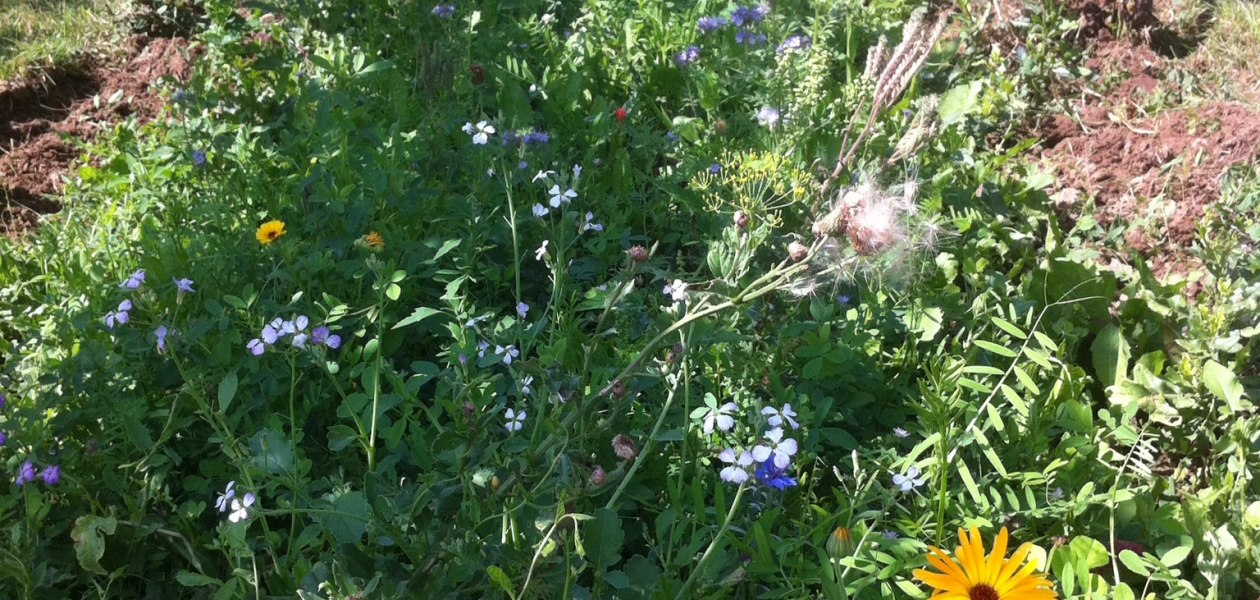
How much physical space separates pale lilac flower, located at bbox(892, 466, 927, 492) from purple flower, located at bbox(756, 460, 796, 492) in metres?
0.25

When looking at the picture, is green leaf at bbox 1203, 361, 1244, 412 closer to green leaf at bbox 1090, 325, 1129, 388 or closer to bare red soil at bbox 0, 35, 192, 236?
green leaf at bbox 1090, 325, 1129, 388

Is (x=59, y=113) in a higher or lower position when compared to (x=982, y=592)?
lower

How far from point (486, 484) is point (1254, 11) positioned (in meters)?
3.94

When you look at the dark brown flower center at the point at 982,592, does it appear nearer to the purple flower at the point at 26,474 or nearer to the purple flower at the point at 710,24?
the purple flower at the point at 26,474

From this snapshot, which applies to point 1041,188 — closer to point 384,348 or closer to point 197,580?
point 384,348

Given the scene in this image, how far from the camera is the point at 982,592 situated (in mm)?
1492

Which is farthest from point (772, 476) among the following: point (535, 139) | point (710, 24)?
point (710, 24)

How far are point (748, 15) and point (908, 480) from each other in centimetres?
200

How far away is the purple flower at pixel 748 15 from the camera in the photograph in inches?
138

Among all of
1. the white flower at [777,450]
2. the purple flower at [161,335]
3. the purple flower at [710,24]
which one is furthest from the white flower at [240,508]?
the purple flower at [710,24]

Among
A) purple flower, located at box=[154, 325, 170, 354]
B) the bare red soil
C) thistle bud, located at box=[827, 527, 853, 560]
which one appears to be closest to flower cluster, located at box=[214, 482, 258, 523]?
purple flower, located at box=[154, 325, 170, 354]

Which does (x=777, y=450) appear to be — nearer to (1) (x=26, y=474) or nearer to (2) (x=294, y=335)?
(2) (x=294, y=335)

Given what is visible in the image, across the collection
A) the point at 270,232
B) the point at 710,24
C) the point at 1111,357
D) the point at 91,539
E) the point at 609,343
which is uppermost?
the point at 270,232

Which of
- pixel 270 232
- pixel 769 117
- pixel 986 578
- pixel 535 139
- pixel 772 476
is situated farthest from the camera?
pixel 769 117
